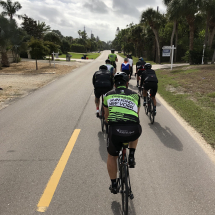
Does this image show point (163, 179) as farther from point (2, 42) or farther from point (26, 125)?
point (2, 42)

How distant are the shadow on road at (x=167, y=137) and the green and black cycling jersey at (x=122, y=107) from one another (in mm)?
2349

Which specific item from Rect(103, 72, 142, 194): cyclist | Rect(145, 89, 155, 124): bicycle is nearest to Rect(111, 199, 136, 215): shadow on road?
Rect(103, 72, 142, 194): cyclist

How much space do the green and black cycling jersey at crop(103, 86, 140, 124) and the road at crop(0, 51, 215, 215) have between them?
1.36m

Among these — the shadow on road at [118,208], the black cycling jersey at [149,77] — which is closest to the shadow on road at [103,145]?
the shadow on road at [118,208]

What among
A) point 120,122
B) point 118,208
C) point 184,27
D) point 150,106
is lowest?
point 118,208

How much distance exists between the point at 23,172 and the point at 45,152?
0.77 metres

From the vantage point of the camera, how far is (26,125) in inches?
237

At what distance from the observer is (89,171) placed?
3611 millimetres

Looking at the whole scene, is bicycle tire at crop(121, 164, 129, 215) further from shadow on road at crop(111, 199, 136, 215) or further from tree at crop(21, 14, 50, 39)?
tree at crop(21, 14, 50, 39)

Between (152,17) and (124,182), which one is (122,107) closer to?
(124,182)

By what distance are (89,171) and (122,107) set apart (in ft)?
5.63

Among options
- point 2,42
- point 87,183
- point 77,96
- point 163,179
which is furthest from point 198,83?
point 2,42

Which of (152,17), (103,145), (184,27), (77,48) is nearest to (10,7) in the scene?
(152,17)

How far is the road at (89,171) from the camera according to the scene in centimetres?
281
